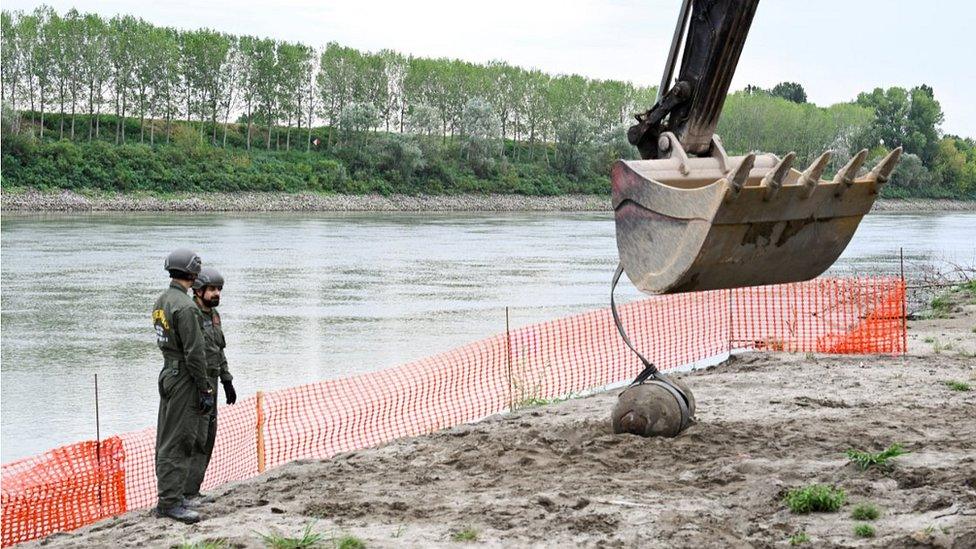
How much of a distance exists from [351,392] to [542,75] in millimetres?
103410

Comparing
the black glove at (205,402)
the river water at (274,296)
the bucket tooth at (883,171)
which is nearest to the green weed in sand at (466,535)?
the black glove at (205,402)

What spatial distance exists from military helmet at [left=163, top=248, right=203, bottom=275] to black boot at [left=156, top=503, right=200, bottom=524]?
1557 mm

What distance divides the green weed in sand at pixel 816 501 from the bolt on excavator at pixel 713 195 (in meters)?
1.49

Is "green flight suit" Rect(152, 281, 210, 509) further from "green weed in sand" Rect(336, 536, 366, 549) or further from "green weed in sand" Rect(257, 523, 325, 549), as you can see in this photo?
"green weed in sand" Rect(336, 536, 366, 549)

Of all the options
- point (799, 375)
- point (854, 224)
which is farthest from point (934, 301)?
point (854, 224)

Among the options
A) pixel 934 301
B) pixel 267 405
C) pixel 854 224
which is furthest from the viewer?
pixel 934 301

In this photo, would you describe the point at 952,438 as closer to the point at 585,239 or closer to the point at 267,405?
Answer: the point at 267,405

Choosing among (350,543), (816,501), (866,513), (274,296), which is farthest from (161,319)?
(274,296)

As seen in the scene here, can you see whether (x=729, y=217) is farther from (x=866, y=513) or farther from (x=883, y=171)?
(x=866, y=513)

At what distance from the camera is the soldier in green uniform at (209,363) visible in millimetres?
8375

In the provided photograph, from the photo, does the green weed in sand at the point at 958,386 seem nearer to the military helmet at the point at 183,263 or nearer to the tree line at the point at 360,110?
the military helmet at the point at 183,263

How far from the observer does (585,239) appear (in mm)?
54250

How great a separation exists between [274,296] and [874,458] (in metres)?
21.3

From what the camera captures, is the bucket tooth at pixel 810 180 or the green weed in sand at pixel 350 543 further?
the bucket tooth at pixel 810 180
